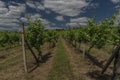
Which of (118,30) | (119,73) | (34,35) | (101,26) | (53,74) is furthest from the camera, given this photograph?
(34,35)

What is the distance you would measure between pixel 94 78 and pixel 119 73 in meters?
14.1

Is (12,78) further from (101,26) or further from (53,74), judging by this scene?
(101,26)

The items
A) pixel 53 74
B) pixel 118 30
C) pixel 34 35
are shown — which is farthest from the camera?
pixel 34 35

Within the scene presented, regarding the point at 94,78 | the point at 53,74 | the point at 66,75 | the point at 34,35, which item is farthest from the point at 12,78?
the point at 34,35

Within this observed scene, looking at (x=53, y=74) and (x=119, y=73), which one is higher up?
(x=119, y=73)

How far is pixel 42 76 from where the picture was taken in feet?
57.3

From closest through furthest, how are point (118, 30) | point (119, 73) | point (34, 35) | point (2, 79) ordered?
point (119, 73) < point (118, 30) < point (2, 79) < point (34, 35)

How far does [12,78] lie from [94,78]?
24.4ft

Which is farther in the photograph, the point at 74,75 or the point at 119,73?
the point at 74,75

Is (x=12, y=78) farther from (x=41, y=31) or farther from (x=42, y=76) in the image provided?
(x=41, y=31)

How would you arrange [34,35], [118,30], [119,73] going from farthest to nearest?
[34,35] → [118,30] → [119,73]

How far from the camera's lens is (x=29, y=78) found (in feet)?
55.6

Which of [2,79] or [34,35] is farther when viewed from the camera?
[34,35]

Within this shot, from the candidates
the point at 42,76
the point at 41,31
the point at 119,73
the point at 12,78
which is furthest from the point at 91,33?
the point at 119,73
